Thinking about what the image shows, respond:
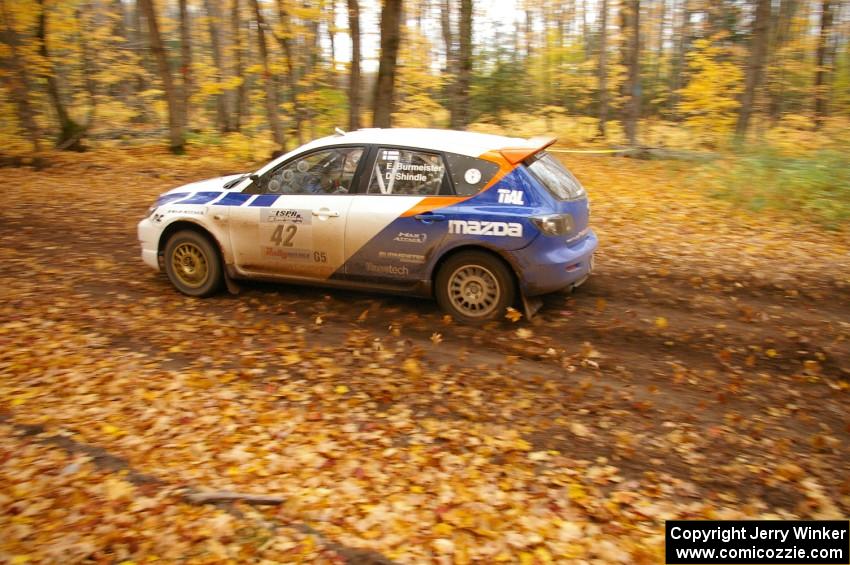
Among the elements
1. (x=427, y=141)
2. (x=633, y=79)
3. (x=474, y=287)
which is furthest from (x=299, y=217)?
(x=633, y=79)

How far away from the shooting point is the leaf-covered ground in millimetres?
3494

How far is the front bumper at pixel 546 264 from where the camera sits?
19.1 ft

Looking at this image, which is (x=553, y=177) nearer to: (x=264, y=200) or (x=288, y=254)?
(x=288, y=254)

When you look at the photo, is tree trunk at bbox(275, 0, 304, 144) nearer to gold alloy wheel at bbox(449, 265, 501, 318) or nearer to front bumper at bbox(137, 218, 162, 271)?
front bumper at bbox(137, 218, 162, 271)

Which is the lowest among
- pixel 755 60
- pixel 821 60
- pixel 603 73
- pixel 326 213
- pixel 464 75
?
pixel 326 213

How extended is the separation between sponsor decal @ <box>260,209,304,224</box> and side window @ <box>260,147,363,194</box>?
0.23 metres

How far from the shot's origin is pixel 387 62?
1099cm

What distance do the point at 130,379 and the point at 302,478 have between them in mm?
2154

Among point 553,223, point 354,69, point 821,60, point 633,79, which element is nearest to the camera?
point 553,223

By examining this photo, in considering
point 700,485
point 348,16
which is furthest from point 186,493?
point 348,16

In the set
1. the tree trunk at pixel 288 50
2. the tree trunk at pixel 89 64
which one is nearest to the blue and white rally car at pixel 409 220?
the tree trunk at pixel 288 50

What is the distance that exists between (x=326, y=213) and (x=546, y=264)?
230 centimetres

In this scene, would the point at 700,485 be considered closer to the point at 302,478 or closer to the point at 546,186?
the point at 302,478

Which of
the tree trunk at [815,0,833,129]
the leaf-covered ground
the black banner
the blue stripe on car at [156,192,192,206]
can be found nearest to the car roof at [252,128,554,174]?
the blue stripe on car at [156,192,192,206]
